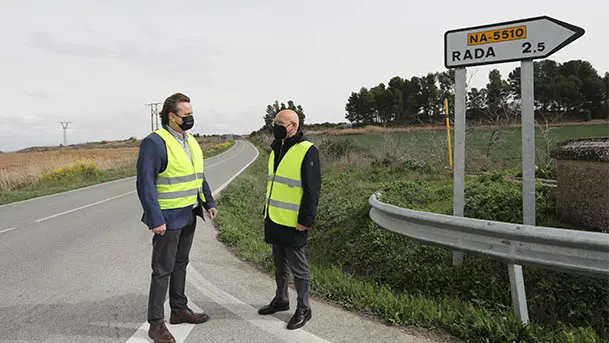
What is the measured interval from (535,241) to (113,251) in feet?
18.8

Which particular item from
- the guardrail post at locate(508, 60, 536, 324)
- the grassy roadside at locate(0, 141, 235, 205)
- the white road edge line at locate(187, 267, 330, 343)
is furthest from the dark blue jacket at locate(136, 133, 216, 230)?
the grassy roadside at locate(0, 141, 235, 205)

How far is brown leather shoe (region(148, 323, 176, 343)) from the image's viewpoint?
10.5ft

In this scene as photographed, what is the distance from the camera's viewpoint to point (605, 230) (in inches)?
164

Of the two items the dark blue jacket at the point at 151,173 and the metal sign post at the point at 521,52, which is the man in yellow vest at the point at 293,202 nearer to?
the dark blue jacket at the point at 151,173

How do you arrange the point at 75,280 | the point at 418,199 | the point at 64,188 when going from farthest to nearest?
the point at 64,188
the point at 418,199
the point at 75,280

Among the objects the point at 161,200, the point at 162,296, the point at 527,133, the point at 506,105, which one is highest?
the point at 506,105

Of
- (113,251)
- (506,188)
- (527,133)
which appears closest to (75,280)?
(113,251)

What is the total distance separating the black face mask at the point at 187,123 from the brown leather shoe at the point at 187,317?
166 cm

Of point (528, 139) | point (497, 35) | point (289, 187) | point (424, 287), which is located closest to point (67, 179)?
point (289, 187)

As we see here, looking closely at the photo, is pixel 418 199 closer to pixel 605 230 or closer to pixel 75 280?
pixel 605 230

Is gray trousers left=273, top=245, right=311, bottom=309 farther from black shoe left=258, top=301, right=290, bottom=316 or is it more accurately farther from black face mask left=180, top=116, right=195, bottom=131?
black face mask left=180, top=116, right=195, bottom=131

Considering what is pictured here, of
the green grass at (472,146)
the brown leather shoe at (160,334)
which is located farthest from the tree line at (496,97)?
the brown leather shoe at (160,334)

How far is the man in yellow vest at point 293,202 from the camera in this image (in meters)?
3.62

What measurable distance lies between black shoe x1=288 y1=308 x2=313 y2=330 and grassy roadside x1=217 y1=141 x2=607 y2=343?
1.60ft
